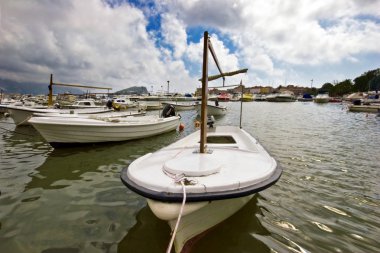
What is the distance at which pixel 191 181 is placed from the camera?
3279 millimetres

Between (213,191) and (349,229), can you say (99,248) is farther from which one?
(349,229)

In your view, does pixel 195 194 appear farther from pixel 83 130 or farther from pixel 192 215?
pixel 83 130

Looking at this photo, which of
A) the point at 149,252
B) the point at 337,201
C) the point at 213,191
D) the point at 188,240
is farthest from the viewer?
the point at 337,201

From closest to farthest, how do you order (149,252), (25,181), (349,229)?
(149,252), (349,229), (25,181)

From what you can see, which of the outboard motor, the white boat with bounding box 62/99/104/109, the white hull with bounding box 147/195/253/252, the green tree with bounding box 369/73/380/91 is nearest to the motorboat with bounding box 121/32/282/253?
the white hull with bounding box 147/195/253/252

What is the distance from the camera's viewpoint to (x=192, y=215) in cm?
322

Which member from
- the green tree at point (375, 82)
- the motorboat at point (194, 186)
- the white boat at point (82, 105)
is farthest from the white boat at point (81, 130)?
the green tree at point (375, 82)

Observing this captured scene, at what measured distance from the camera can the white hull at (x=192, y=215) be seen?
9.90 feet

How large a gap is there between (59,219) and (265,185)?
425cm

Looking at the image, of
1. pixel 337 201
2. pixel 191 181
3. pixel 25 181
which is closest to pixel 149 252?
pixel 191 181

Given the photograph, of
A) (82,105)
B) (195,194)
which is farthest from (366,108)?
(195,194)

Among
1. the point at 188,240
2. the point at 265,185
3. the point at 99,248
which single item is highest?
the point at 265,185

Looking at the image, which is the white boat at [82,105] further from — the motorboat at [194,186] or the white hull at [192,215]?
the white hull at [192,215]

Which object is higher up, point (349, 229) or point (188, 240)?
point (188, 240)
